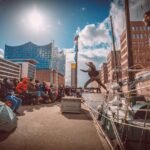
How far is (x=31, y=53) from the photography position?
6240 inches

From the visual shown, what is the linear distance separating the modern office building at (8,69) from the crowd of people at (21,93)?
104662 millimetres

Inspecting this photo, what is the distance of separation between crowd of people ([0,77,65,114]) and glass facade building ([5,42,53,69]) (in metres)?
144

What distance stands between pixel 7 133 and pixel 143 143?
3712 mm

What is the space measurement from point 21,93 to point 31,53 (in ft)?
510

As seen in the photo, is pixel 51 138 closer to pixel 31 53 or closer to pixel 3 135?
pixel 3 135

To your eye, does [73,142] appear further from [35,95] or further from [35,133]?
[35,95]

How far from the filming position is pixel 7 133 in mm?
4523

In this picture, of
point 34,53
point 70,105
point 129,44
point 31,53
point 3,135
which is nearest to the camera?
point 3,135

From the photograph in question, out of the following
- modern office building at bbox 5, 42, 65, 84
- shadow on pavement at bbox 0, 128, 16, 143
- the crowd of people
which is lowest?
shadow on pavement at bbox 0, 128, 16, 143

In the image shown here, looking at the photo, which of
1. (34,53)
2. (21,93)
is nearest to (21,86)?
(21,93)

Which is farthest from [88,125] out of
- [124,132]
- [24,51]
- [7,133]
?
[24,51]

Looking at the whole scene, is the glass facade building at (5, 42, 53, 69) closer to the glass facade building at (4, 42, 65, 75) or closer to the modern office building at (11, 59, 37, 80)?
the glass facade building at (4, 42, 65, 75)

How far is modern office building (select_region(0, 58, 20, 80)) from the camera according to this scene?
10789 centimetres

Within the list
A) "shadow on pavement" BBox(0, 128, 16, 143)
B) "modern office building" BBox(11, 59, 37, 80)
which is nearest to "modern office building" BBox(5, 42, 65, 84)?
"modern office building" BBox(11, 59, 37, 80)
